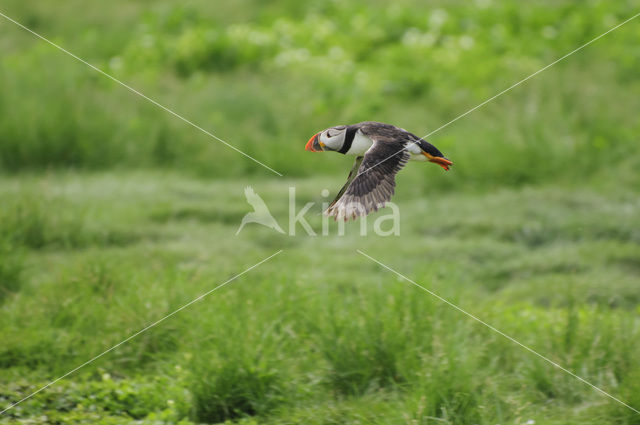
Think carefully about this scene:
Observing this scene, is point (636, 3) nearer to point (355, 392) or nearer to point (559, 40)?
point (559, 40)

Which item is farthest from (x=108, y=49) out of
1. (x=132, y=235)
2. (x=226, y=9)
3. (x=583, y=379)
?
(x=583, y=379)

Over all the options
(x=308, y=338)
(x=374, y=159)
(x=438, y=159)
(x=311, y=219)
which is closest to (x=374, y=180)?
(x=374, y=159)

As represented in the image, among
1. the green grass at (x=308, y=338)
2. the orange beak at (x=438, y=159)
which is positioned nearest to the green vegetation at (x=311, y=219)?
the green grass at (x=308, y=338)

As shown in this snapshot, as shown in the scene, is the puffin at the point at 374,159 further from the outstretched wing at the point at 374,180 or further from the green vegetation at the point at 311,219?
the green vegetation at the point at 311,219

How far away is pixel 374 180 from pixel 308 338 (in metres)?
2.36

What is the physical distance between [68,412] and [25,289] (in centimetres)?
135

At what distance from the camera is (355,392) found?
396 cm

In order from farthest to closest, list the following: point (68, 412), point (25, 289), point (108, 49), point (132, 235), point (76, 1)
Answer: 1. point (76, 1)
2. point (108, 49)
3. point (132, 235)
4. point (25, 289)
5. point (68, 412)

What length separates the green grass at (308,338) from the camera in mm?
3791

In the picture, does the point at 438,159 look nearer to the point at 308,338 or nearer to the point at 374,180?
the point at 374,180

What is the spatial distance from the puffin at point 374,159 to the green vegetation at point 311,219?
166 centimetres

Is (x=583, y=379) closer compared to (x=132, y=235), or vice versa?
(x=583, y=379)

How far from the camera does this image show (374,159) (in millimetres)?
2084

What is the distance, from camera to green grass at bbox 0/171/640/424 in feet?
12.4
